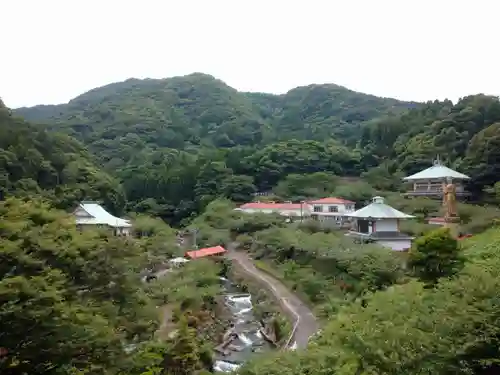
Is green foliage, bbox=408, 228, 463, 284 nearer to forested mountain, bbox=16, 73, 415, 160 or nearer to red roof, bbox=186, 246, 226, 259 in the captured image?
red roof, bbox=186, 246, 226, 259

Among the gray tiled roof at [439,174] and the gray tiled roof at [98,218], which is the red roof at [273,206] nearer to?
the gray tiled roof at [439,174]

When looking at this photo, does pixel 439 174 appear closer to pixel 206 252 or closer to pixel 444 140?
pixel 444 140

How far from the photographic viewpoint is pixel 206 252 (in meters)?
32.8

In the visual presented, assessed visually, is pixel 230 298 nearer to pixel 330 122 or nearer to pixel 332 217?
pixel 332 217

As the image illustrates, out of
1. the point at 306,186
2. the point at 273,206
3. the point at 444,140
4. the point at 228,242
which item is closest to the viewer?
the point at 228,242

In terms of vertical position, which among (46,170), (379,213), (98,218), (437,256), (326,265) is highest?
(46,170)

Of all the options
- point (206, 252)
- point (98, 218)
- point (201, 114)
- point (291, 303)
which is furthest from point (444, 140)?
point (201, 114)

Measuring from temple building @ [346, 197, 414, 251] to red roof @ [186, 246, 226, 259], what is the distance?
9.37 m

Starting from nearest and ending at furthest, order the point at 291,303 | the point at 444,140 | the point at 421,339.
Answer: the point at 421,339
the point at 291,303
the point at 444,140

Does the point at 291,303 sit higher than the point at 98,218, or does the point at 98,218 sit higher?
the point at 98,218

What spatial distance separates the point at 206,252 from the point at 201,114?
65.0 m

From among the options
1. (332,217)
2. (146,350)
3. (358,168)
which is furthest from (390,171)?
(146,350)

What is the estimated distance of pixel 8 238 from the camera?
32.3 feet

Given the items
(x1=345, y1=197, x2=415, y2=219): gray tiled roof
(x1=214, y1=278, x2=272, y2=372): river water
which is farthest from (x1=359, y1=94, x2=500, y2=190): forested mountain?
(x1=214, y1=278, x2=272, y2=372): river water
